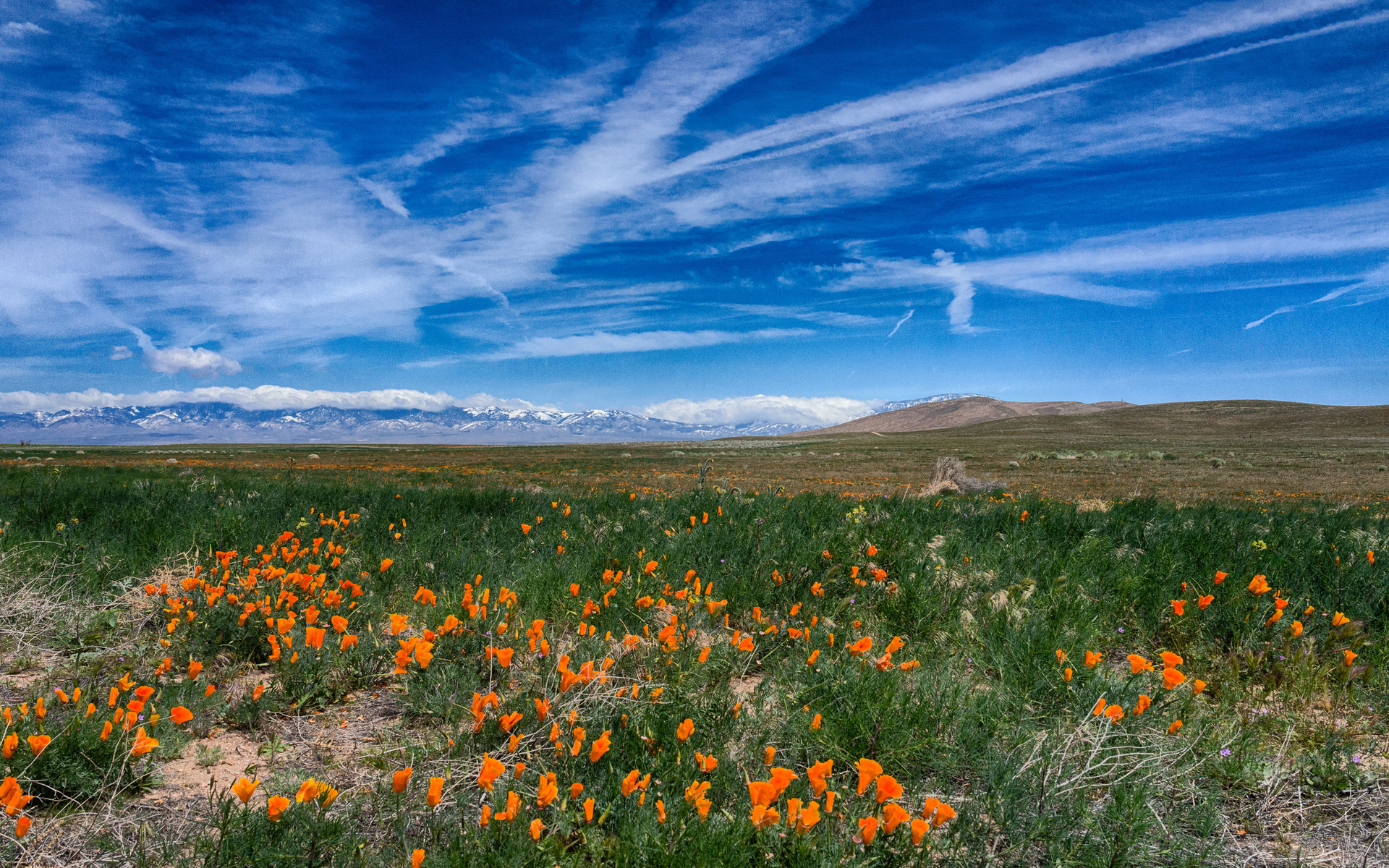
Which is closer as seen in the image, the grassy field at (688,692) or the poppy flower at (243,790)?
the poppy flower at (243,790)

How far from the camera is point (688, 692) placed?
345 cm

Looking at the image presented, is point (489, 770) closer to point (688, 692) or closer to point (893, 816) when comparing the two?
point (893, 816)

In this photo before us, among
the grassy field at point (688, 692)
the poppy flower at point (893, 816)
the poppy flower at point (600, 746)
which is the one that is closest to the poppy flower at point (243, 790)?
the grassy field at point (688, 692)

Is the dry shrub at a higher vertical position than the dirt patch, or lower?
higher

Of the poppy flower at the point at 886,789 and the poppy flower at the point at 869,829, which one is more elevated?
the poppy flower at the point at 886,789

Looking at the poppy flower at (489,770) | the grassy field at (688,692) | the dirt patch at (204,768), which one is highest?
the poppy flower at (489,770)

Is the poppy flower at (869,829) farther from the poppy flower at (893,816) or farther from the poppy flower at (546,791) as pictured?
the poppy flower at (546,791)

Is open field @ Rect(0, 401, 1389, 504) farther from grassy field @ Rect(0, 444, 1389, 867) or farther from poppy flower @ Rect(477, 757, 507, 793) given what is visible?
poppy flower @ Rect(477, 757, 507, 793)

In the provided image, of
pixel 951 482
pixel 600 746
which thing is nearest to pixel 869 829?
pixel 600 746

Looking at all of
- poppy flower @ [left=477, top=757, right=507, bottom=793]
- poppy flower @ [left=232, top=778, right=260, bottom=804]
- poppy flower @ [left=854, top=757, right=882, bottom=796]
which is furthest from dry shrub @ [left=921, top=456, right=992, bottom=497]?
poppy flower @ [left=232, top=778, right=260, bottom=804]

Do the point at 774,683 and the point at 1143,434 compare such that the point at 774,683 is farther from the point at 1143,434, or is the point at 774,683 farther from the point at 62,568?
the point at 1143,434

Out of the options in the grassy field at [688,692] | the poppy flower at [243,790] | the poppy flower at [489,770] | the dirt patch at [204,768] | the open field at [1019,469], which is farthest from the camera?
the open field at [1019,469]

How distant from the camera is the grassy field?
7.75 ft

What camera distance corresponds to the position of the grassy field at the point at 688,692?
2.36m
